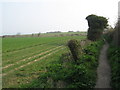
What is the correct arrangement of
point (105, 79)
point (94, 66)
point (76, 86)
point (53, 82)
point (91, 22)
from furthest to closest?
point (91, 22)
point (94, 66)
point (105, 79)
point (53, 82)
point (76, 86)

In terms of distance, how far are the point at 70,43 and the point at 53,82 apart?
4303 mm

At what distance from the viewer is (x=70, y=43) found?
35.6 feet

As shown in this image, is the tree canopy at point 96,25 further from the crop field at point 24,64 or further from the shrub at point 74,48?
the shrub at point 74,48

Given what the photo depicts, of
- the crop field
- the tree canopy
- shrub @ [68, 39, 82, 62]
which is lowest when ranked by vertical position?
the crop field

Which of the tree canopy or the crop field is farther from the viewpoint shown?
the tree canopy

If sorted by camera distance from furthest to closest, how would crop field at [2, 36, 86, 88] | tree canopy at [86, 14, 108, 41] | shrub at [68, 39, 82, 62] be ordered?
1. tree canopy at [86, 14, 108, 41]
2. shrub at [68, 39, 82, 62]
3. crop field at [2, 36, 86, 88]

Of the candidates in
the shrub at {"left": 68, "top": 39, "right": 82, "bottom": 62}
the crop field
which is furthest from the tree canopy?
the shrub at {"left": 68, "top": 39, "right": 82, "bottom": 62}

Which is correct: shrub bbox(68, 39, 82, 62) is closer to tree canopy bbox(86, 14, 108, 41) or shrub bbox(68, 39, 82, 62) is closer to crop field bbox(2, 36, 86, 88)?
crop field bbox(2, 36, 86, 88)

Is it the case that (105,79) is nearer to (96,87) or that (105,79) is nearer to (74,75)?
(96,87)

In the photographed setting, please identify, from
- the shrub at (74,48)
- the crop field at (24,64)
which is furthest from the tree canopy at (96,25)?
the shrub at (74,48)

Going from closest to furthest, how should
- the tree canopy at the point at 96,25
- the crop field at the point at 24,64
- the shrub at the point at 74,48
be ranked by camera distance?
the crop field at the point at 24,64, the shrub at the point at 74,48, the tree canopy at the point at 96,25

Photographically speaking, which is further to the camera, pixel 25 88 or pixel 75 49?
pixel 75 49

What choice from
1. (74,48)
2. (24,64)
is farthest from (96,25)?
(74,48)

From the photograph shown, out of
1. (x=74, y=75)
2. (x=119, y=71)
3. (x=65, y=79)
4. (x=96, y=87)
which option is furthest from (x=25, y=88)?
(x=119, y=71)
